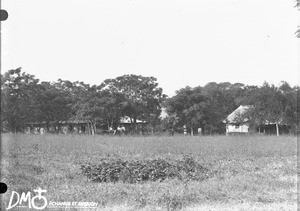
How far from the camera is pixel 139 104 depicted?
111 feet

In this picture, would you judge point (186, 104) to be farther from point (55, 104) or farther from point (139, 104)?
point (55, 104)

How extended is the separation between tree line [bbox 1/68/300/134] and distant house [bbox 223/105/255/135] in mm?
853

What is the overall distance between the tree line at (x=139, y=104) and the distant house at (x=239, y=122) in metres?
0.85

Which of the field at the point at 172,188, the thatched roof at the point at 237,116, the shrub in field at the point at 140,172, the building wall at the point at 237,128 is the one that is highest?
the thatched roof at the point at 237,116

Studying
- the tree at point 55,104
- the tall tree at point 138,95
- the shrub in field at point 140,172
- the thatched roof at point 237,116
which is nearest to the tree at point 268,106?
A: the thatched roof at point 237,116

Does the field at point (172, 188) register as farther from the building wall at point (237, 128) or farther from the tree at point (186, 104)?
the building wall at point (237, 128)

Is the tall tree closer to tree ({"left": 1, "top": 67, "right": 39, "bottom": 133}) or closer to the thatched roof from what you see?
tree ({"left": 1, "top": 67, "right": 39, "bottom": 133})

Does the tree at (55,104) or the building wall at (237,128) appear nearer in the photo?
the tree at (55,104)

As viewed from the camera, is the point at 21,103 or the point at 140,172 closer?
the point at 140,172

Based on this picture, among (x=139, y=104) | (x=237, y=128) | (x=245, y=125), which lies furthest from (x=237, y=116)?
(x=139, y=104)

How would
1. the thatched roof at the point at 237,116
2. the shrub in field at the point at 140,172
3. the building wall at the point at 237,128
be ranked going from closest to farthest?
the shrub in field at the point at 140,172, the thatched roof at the point at 237,116, the building wall at the point at 237,128

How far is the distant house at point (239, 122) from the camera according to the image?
38.9 meters

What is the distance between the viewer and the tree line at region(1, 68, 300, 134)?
31.6 metres

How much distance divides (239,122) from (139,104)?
1282 centimetres
